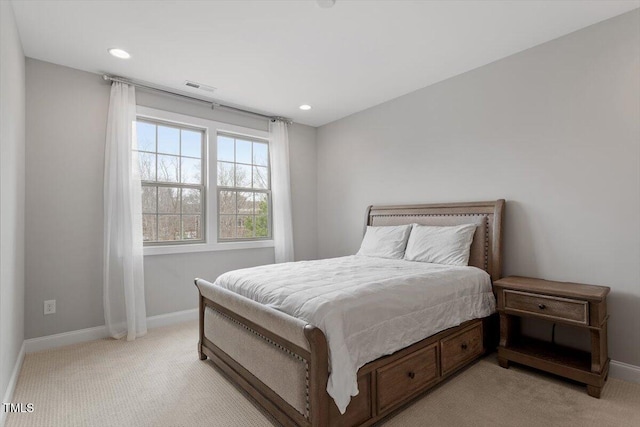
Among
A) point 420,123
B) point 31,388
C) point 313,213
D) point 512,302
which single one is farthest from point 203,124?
point 512,302

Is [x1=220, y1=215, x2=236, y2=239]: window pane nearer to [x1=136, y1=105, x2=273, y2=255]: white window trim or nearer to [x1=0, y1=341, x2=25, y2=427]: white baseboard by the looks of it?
[x1=136, y1=105, x2=273, y2=255]: white window trim

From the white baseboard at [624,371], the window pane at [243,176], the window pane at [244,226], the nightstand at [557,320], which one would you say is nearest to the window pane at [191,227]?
the window pane at [244,226]

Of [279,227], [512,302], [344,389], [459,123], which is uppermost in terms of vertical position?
[459,123]

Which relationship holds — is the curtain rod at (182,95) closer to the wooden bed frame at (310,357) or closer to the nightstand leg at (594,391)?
the wooden bed frame at (310,357)

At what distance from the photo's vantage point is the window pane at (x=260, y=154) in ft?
14.8

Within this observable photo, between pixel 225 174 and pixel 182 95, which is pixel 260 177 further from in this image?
pixel 182 95

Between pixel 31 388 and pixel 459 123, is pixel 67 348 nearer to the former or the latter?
pixel 31 388

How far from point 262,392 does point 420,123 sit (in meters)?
3.09

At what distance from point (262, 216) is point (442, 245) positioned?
8.31 feet

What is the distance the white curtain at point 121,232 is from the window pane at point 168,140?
0.41 m

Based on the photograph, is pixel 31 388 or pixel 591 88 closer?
pixel 31 388

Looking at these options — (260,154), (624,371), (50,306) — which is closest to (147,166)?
(260,154)

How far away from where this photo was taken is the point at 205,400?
6.79 ft

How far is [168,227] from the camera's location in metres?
3.71
